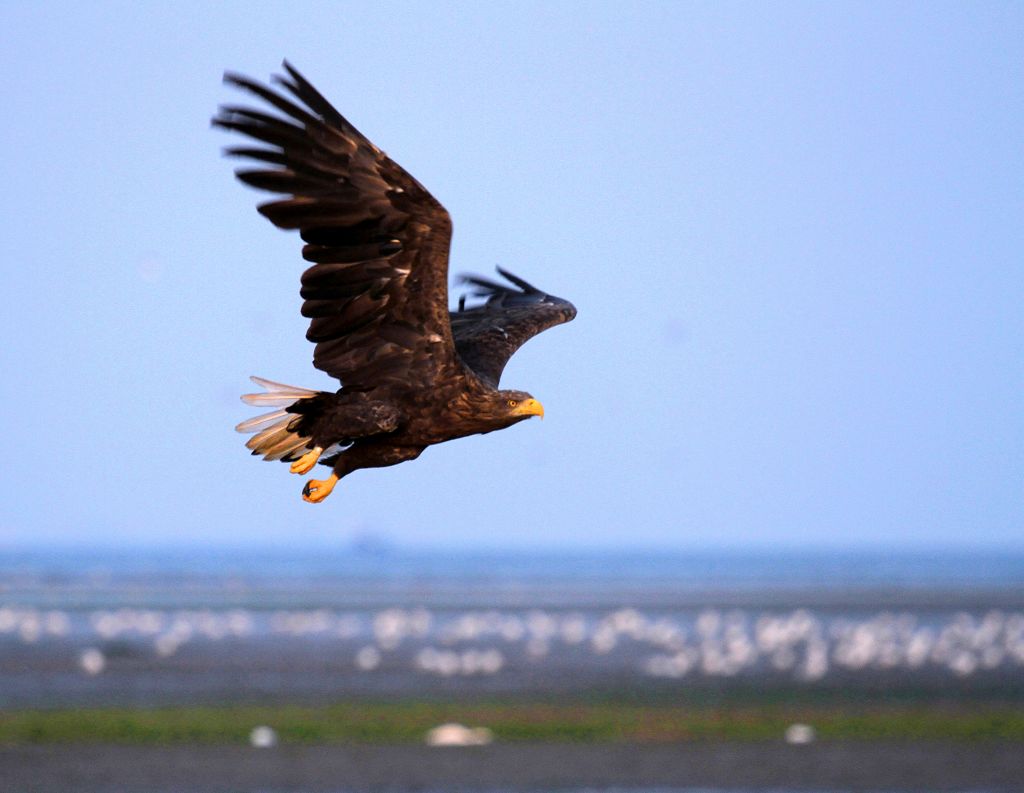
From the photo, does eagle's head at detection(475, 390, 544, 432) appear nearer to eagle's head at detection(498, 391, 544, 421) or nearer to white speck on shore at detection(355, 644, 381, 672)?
eagle's head at detection(498, 391, 544, 421)

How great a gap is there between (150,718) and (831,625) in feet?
59.0

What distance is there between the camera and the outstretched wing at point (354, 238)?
6.91m

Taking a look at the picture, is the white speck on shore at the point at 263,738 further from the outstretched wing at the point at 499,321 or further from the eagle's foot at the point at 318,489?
the eagle's foot at the point at 318,489

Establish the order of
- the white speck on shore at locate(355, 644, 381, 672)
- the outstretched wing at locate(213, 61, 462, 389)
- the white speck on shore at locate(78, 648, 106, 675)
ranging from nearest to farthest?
the outstretched wing at locate(213, 61, 462, 389) < the white speck on shore at locate(78, 648, 106, 675) < the white speck on shore at locate(355, 644, 381, 672)

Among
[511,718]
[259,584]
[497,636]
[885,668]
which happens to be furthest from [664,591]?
[511,718]

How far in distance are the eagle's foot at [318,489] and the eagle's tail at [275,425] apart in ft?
1.52

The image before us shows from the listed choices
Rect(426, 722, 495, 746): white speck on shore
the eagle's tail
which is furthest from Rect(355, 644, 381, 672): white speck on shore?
the eagle's tail

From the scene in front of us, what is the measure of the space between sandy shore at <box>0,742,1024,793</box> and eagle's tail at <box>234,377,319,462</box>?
680 centimetres

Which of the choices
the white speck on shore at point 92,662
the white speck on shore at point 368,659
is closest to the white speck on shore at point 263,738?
the white speck on shore at point 368,659

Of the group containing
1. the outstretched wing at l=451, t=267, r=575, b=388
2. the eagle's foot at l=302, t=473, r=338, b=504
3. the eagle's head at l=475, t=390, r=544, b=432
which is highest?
the outstretched wing at l=451, t=267, r=575, b=388

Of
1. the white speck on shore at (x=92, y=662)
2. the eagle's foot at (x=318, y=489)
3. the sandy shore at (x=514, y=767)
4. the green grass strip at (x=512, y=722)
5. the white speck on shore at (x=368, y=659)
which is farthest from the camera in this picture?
the white speck on shore at (x=368, y=659)

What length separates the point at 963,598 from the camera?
45625mm

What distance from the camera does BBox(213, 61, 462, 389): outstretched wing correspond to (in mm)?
6914

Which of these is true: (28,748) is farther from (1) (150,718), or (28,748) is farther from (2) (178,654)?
(2) (178,654)
